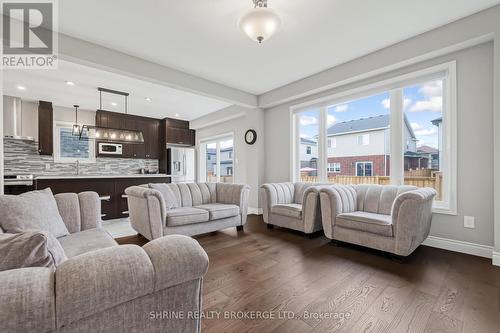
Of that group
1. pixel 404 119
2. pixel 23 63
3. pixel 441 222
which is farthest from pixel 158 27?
pixel 441 222

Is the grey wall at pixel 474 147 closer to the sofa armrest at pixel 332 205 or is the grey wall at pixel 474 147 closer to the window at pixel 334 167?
the sofa armrest at pixel 332 205

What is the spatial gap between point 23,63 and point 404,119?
18.1ft

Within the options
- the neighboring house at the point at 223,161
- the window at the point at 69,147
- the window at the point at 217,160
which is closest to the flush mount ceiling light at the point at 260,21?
the window at the point at 217,160

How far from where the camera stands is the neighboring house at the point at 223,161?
21.5 feet

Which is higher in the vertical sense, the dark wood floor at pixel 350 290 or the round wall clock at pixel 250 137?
the round wall clock at pixel 250 137

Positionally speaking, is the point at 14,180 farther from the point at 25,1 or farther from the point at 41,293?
the point at 41,293

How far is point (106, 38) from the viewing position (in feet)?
9.04

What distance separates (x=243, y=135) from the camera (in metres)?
5.63

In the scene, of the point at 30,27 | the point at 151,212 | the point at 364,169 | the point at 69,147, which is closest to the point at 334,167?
the point at 364,169

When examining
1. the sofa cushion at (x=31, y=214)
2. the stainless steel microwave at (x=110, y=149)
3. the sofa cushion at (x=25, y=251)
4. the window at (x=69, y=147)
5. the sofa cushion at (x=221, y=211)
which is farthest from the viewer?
the stainless steel microwave at (x=110, y=149)

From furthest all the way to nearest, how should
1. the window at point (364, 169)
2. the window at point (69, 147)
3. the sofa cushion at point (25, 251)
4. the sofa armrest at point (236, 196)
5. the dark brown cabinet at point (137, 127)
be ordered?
the dark brown cabinet at point (137, 127) → the window at point (69, 147) → the sofa armrest at point (236, 196) → the window at point (364, 169) → the sofa cushion at point (25, 251)

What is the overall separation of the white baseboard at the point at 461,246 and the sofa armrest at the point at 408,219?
0.64 m

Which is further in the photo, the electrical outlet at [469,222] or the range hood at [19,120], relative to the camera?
the range hood at [19,120]

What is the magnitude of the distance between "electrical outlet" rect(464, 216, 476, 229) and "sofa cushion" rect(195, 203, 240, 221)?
284 cm
